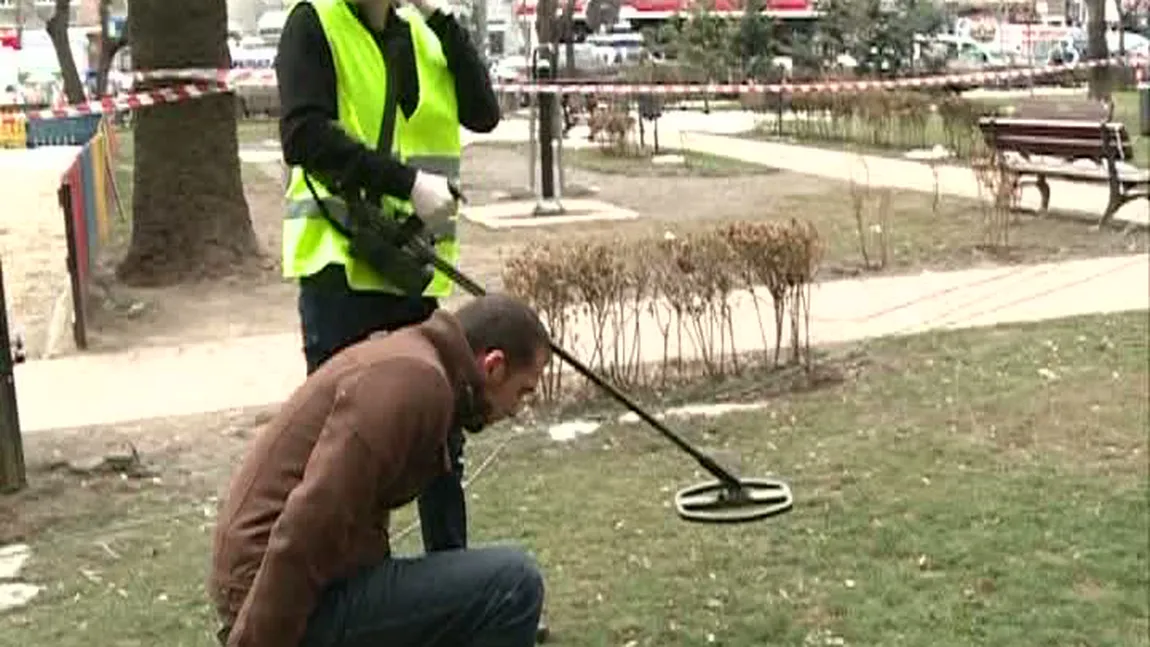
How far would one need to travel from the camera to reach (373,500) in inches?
112

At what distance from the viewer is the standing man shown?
3.79 meters

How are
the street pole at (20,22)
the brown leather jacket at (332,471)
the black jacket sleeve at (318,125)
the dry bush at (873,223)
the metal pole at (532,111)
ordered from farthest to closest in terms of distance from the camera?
the street pole at (20,22) < the metal pole at (532,111) < the dry bush at (873,223) < the black jacket sleeve at (318,125) < the brown leather jacket at (332,471)

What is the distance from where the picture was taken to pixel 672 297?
7625 millimetres

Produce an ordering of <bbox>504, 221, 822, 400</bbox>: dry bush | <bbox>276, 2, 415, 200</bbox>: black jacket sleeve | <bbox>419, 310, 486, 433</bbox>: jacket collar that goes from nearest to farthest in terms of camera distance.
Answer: <bbox>419, 310, 486, 433</bbox>: jacket collar
<bbox>276, 2, 415, 200</bbox>: black jacket sleeve
<bbox>504, 221, 822, 400</bbox>: dry bush

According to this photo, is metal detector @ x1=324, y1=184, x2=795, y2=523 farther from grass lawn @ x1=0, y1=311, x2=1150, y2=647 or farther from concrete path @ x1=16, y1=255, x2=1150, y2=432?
concrete path @ x1=16, y1=255, x2=1150, y2=432

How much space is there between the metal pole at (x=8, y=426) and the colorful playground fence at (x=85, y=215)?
307cm

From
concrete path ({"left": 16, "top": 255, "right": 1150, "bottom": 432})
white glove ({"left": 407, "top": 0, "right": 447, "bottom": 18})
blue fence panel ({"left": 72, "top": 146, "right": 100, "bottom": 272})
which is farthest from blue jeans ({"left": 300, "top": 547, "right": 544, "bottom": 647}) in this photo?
blue fence panel ({"left": 72, "top": 146, "right": 100, "bottom": 272})

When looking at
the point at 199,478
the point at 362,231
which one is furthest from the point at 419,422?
the point at 199,478

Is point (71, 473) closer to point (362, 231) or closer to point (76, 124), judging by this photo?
point (362, 231)

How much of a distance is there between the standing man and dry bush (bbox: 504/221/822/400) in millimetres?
3167

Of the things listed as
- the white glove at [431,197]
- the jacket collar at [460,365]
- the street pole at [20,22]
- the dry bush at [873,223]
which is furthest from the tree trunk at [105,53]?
the jacket collar at [460,365]

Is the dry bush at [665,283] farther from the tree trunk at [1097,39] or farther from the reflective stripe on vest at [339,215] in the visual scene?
the tree trunk at [1097,39]

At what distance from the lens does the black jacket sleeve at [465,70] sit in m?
4.05

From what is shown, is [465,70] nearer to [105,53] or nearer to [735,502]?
[735,502]
